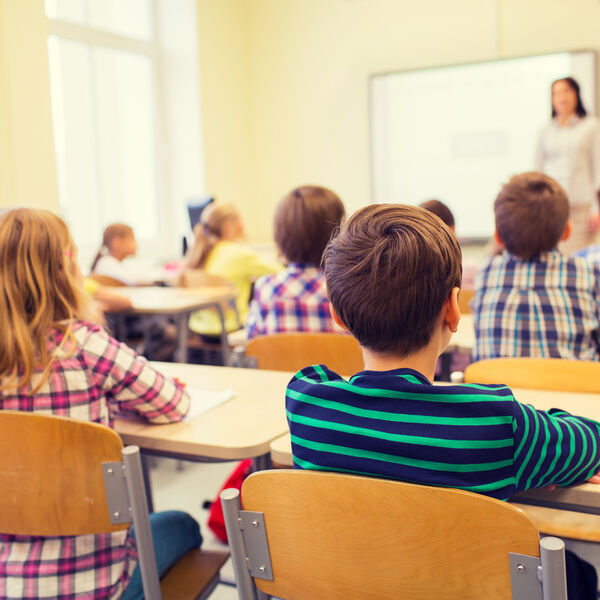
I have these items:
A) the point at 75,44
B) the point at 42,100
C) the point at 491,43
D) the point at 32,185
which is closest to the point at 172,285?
the point at 32,185

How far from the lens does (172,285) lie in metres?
4.24

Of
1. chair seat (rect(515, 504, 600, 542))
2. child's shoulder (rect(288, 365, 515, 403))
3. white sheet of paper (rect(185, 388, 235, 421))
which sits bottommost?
chair seat (rect(515, 504, 600, 542))

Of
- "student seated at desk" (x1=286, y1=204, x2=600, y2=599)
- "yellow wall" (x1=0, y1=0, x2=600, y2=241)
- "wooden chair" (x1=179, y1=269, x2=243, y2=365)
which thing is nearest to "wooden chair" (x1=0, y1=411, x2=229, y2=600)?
"student seated at desk" (x1=286, y1=204, x2=600, y2=599)

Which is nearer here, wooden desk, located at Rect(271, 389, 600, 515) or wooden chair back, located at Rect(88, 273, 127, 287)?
wooden desk, located at Rect(271, 389, 600, 515)

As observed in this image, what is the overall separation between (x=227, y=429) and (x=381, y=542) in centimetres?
62

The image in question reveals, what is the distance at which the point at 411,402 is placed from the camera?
2.90ft

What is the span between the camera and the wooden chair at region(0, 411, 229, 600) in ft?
3.70

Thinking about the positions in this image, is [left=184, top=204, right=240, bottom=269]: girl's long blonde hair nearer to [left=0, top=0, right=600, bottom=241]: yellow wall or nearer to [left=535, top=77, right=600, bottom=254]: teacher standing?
[left=0, top=0, right=600, bottom=241]: yellow wall

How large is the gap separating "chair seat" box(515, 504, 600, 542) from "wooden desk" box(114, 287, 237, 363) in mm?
2476

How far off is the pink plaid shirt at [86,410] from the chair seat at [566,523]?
2.42 feet

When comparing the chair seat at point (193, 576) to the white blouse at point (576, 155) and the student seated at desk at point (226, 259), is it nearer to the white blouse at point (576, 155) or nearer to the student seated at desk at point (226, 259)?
the student seated at desk at point (226, 259)

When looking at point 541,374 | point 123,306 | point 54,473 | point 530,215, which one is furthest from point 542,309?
point 123,306

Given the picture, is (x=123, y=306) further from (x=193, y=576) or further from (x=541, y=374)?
(x=541, y=374)

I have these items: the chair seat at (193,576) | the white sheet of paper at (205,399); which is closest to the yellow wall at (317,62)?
the white sheet of paper at (205,399)
